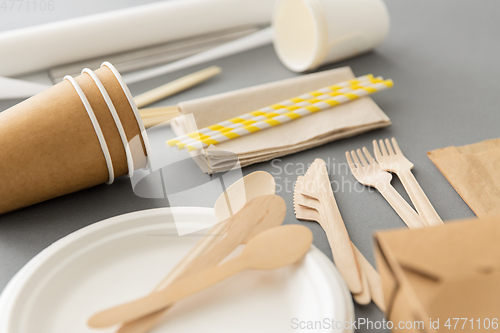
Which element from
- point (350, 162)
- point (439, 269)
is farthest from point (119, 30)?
point (439, 269)

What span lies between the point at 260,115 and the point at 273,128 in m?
0.03

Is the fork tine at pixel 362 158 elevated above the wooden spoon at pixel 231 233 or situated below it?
below

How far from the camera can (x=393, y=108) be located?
74cm

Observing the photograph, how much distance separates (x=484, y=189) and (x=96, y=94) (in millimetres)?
504

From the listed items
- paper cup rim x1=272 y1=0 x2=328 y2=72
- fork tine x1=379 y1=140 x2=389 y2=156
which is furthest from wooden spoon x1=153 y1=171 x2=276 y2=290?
paper cup rim x1=272 y1=0 x2=328 y2=72

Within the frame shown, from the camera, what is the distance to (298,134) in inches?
25.7

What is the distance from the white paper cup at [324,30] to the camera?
79cm

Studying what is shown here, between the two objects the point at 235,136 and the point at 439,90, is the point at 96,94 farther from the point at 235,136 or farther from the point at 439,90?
the point at 439,90

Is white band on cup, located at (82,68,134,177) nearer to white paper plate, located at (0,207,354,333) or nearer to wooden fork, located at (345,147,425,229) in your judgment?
white paper plate, located at (0,207,354,333)

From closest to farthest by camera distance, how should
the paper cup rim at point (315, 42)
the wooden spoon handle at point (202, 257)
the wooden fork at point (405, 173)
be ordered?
the wooden spoon handle at point (202, 257) < the wooden fork at point (405, 173) < the paper cup rim at point (315, 42)

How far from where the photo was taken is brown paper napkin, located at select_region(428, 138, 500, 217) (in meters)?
0.51

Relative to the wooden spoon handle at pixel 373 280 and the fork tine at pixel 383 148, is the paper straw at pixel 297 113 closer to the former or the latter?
the fork tine at pixel 383 148

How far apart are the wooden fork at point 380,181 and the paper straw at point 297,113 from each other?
0.11 m

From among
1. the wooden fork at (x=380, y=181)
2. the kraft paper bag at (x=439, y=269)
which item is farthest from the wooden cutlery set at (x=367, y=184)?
the kraft paper bag at (x=439, y=269)
